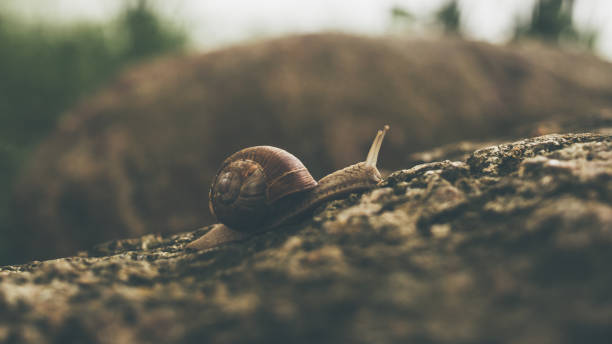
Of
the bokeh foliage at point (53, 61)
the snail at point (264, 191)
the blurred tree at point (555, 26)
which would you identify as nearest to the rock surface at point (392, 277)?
the snail at point (264, 191)

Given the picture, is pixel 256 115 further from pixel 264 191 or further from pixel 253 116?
pixel 264 191

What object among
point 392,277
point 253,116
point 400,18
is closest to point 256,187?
point 392,277

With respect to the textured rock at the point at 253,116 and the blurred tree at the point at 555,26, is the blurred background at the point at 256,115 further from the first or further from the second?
the blurred tree at the point at 555,26

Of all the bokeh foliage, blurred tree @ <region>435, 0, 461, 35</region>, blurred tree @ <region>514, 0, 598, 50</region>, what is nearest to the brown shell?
the bokeh foliage

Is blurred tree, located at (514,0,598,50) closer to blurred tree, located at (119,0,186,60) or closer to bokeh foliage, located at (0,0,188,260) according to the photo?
blurred tree, located at (119,0,186,60)

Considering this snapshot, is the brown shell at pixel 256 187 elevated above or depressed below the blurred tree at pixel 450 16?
below

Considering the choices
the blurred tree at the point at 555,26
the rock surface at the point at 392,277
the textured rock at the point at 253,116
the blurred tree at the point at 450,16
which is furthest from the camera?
the blurred tree at the point at 450,16

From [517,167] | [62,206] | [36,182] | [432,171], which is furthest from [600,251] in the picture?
[36,182]

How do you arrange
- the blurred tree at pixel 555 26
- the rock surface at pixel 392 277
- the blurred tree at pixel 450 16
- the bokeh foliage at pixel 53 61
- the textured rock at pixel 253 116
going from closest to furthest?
the rock surface at pixel 392 277, the textured rock at pixel 253 116, the bokeh foliage at pixel 53 61, the blurred tree at pixel 555 26, the blurred tree at pixel 450 16
